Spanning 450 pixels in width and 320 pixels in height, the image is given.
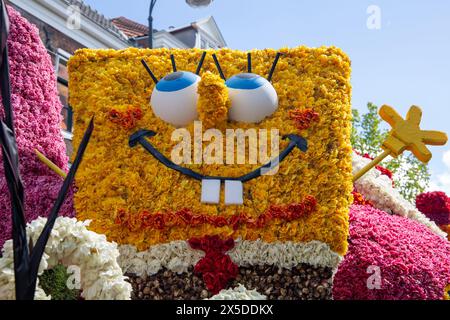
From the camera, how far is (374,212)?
4.95m

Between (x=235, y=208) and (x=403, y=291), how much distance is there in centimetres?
128

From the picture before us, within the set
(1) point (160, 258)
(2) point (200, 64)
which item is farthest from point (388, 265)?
(2) point (200, 64)

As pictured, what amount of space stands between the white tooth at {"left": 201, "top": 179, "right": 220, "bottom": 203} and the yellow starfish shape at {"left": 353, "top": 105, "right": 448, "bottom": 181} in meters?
1.01

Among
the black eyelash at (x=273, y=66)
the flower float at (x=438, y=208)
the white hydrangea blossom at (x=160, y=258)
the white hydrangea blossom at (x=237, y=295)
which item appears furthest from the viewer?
the flower float at (x=438, y=208)

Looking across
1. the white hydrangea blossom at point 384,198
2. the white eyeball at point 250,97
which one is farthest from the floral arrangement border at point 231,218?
the white hydrangea blossom at point 384,198

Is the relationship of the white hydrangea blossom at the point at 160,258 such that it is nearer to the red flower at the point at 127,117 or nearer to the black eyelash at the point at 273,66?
the red flower at the point at 127,117

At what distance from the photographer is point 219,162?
4125mm

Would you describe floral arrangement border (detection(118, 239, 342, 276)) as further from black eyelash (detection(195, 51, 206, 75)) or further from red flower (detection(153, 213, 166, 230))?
black eyelash (detection(195, 51, 206, 75))

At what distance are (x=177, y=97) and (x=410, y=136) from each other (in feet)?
5.51

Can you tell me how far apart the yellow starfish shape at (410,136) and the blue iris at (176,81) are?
4.63 feet

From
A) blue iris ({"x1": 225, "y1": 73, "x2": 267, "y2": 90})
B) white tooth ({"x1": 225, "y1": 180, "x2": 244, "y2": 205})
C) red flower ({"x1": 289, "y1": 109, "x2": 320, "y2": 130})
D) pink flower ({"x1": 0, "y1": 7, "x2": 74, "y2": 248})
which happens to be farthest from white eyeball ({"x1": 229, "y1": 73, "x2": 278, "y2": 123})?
pink flower ({"x1": 0, "y1": 7, "x2": 74, "y2": 248})

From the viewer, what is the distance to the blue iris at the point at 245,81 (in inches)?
161
